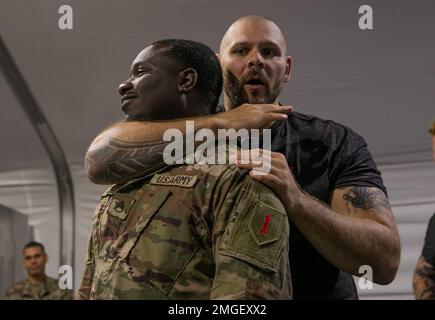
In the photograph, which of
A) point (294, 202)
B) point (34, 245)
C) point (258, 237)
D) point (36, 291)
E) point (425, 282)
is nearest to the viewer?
point (258, 237)

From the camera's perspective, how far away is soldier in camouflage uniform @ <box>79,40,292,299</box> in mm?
900

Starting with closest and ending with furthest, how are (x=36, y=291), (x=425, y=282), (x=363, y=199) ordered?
(x=363, y=199) → (x=425, y=282) → (x=36, y=291)

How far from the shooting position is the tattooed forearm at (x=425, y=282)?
4.52 feet

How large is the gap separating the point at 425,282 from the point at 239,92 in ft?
1.87

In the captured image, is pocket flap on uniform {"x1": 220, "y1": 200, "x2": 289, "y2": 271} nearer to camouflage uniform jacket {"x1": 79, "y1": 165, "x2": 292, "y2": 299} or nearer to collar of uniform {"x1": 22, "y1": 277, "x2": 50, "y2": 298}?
camouflage uniform jacket {"x1": 79, "y1": 165, "x2": 292, "y2": 299}

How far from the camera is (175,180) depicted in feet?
3.31

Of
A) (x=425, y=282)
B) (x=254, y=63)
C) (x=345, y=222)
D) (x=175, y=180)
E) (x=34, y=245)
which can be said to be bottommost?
(x=34, y=245)

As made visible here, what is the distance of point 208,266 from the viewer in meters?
0.95

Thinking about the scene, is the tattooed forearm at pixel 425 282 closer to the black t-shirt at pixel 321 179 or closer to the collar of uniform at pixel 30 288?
the black t-shirt at pixel 321 179

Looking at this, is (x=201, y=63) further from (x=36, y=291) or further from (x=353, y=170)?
(x=36, y=291)

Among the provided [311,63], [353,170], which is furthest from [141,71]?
[311,63]

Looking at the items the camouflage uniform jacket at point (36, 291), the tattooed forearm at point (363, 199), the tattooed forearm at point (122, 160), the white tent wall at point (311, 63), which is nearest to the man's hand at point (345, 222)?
the tattooed forearm at point (363, 199)

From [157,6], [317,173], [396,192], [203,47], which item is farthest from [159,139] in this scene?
[396,192]

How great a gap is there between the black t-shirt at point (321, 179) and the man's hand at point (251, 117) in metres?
0.19
